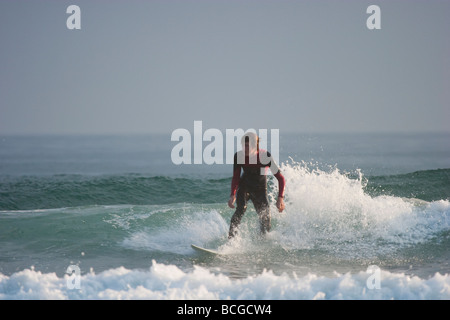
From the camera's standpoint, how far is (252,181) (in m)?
8.73

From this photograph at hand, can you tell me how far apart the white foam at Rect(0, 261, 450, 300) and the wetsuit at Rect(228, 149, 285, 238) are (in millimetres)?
2219

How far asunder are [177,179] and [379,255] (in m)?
12.0

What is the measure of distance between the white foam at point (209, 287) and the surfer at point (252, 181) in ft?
7.22

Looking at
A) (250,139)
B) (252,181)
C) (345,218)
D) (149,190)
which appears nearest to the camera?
(250,139)

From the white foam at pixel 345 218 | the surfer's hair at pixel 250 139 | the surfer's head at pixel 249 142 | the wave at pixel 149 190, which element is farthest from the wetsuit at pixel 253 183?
the wave at pixel 149 190

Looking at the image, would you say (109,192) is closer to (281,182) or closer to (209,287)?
(281,182)

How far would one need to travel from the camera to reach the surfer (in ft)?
28.1

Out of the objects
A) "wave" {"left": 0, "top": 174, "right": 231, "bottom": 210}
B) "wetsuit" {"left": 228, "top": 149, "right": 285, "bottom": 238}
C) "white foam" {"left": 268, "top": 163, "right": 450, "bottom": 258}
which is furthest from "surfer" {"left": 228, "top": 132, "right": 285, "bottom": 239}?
"wave" {"left": 0, "top": 174, "right": 231, "bottom": 210}

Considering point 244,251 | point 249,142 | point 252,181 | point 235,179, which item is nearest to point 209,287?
point 244,251

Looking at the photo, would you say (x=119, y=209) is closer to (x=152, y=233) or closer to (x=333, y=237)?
(x=152, y=233)

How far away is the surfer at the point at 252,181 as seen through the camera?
8555 mm

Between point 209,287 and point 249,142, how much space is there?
2.93 metres

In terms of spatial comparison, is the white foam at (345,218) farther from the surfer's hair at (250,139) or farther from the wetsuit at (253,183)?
the surfer's hair at (250,139)
